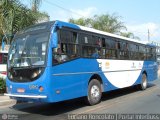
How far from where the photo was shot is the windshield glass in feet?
34.0

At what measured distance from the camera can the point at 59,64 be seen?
10.6 m

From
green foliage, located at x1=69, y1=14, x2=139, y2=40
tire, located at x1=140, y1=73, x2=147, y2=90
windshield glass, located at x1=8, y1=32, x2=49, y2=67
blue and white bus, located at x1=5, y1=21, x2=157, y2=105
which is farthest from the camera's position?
green foliage, located at x1=69, y1=14, x2=139, y2=40

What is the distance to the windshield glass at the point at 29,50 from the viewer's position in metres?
10.4

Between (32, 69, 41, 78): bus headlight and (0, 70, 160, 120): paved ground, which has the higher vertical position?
(32, 69, 41, 78): bus headlight

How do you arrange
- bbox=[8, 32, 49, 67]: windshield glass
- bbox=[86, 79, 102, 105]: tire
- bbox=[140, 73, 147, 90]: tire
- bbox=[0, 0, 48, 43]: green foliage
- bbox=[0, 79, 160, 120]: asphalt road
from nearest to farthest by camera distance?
bbox=[8, 32, 49, 67]: windshield glass
bbox=[0, 79, 160, 120]: asphalt road
bbox=[86, 79, 102, 105]: tire
bbox=[0, 0, 48, 43]: green foliage
bbox=[140, 73, 147, 90]: tire

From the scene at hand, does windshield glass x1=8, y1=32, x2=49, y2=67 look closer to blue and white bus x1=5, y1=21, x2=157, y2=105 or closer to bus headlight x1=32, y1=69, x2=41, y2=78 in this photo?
blue and white bus x1=5, y1=21, x2=157, y2=105

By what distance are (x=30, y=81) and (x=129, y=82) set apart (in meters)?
7.21

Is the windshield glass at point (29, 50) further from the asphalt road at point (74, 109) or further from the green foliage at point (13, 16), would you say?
the green foliage at point (13, 16)

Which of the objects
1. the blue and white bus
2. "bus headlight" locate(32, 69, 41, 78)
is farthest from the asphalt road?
"bus headlight" locate(32, 69, 41, 78)

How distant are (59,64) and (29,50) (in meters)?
1.07

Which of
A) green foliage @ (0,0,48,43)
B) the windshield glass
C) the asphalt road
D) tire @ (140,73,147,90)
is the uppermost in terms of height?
green foliage @ (0,0,48,43)

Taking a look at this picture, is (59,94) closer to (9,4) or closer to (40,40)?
(40,40)

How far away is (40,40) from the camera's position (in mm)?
10625

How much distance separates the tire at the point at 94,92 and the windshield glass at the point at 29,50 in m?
2.78
